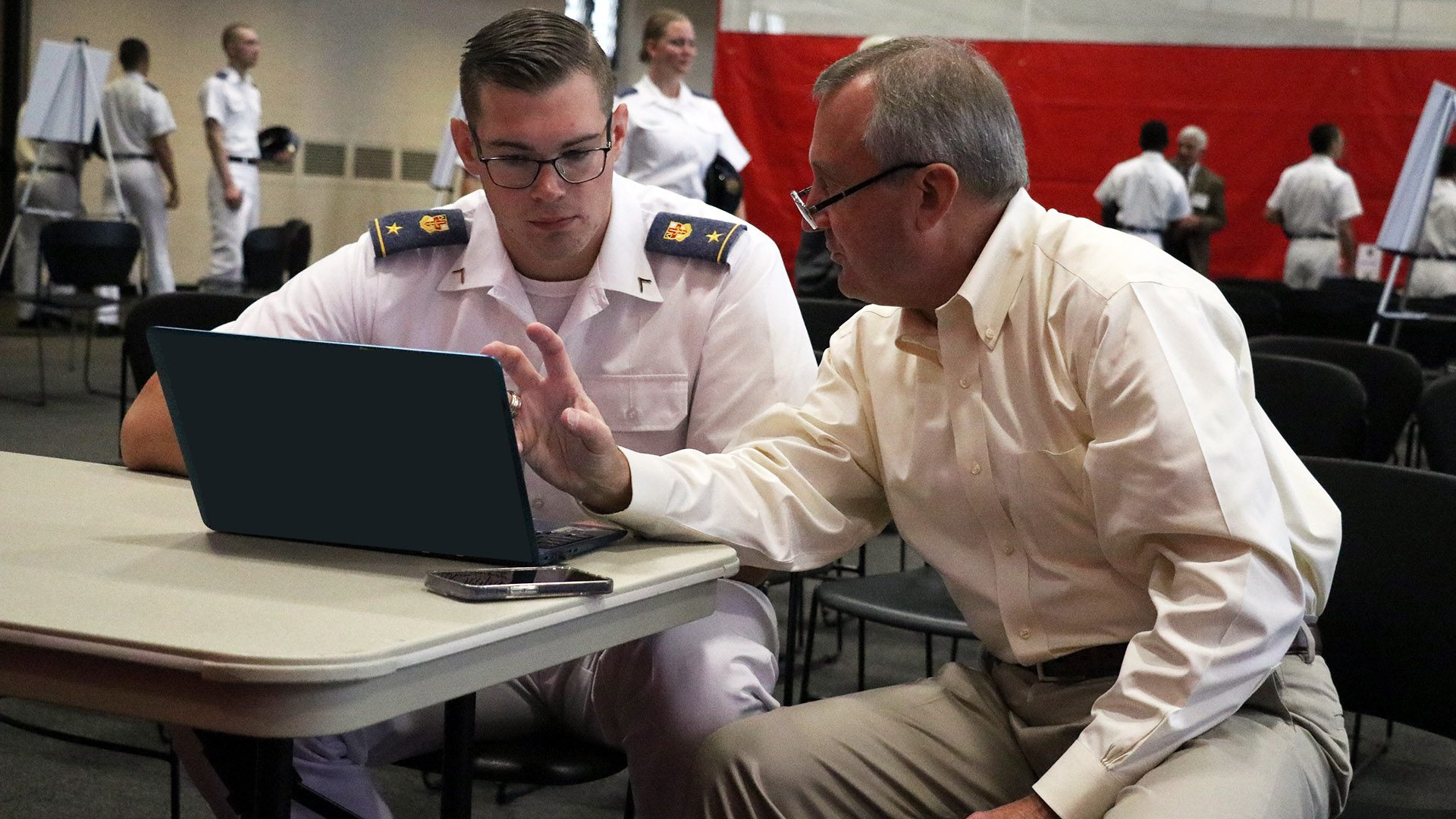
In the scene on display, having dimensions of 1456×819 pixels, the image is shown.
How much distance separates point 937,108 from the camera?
5.01 feet

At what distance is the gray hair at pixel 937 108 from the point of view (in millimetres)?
1526

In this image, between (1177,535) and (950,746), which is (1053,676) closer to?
(950,746)

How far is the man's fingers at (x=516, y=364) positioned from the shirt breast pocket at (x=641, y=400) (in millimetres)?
406

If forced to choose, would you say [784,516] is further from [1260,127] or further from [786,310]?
[1260,127]

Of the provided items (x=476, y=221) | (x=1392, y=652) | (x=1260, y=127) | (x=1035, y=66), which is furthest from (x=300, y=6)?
(x=1392, y=652)

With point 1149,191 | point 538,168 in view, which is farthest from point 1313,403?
point 1149,191

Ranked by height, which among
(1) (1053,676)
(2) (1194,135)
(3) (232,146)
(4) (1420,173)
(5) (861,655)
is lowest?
(5) (861,655)

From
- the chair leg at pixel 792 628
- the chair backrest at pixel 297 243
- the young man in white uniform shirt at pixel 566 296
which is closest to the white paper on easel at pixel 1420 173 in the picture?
the chair leg at pixel 792 628

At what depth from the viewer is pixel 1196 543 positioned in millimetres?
1368

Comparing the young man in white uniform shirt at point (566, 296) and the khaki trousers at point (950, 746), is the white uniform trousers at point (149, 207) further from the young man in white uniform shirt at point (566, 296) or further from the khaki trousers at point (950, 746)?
the khaki trousers at point (950, 746)

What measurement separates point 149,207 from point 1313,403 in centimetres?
729

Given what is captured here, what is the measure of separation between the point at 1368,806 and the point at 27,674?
1452mm

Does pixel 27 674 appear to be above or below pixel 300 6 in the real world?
below

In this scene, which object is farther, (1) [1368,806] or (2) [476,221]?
(2) [476,221]
